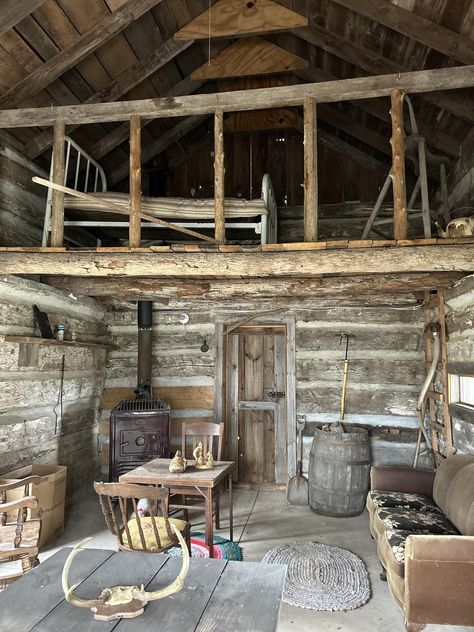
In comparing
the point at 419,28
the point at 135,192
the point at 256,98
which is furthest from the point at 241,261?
the point at 419,28

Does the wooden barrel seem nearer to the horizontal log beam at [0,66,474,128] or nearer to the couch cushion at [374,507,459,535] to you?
the couch cushion at [374,507,459,535]

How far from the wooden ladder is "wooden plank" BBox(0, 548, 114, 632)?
401 centimetres

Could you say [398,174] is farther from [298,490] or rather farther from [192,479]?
[298,490]

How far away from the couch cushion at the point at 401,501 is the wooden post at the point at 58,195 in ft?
12.8

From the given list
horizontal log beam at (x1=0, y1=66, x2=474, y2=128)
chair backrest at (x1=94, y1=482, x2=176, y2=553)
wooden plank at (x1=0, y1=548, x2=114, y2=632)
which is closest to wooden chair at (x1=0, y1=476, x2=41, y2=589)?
chair backrest at (x1=94, y1=482, x2=176, y2=553)

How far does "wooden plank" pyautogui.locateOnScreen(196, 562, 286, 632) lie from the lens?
1.83 meters

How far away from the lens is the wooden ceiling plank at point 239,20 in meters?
5.06

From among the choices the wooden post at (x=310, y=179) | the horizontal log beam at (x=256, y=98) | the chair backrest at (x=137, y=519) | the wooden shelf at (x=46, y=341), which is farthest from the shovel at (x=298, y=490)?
the horizontal log beam at (x=256, y=98)

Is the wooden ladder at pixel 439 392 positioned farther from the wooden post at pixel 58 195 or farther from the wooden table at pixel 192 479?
the wooden post at pixel 58 195

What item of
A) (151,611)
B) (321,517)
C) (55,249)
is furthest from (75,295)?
(151,611)

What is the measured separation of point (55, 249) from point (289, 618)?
376cm

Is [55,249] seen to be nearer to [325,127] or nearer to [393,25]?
[393,25]

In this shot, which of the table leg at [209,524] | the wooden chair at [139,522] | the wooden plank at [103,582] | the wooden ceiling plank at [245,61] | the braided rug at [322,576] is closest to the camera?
the wooden plank at [103,582]

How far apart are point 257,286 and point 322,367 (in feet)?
6.10
